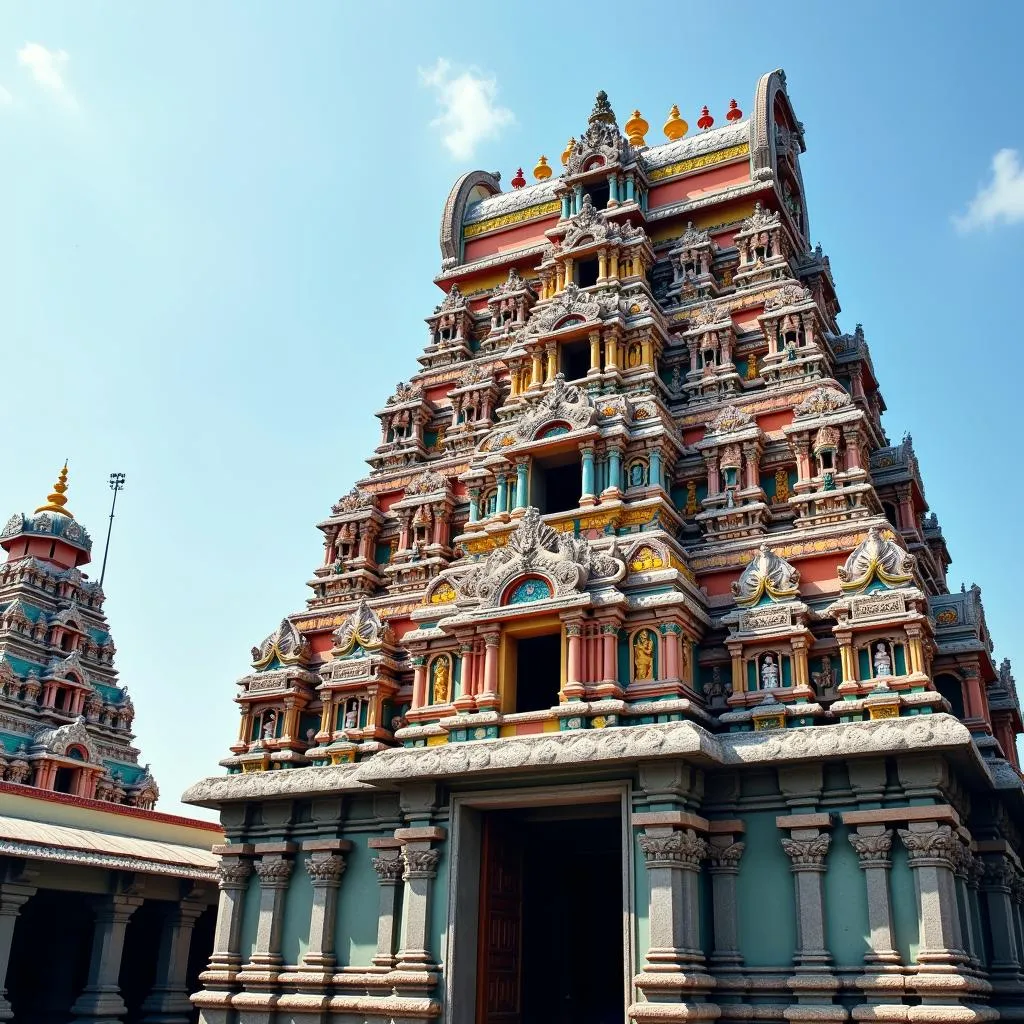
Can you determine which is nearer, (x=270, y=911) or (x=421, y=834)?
(x=421, y=834)

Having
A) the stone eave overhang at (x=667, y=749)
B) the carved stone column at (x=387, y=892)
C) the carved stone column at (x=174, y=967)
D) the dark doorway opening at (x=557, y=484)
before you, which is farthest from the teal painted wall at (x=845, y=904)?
the carved stone column at (x=174, y=967)

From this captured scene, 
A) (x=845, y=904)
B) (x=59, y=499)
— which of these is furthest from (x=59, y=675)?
(x=845, y=904)

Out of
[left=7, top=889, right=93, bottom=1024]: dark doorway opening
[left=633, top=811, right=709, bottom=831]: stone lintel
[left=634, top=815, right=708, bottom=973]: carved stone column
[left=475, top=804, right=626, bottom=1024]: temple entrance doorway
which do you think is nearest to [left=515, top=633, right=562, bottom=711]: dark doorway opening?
[left=475, top=804, right=626, bottom=1024]: temple entrance doorway

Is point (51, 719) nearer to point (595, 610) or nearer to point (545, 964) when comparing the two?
point (545, 964)

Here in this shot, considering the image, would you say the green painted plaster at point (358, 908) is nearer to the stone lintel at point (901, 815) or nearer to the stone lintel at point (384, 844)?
the stone lintel at point (384, 844)

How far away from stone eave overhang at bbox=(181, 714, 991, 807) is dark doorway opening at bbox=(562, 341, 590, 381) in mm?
9302

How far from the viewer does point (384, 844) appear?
17.8 metres

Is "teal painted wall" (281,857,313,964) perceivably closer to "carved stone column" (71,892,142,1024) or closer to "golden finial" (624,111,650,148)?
"carved stone column" (71,892,142,1024)

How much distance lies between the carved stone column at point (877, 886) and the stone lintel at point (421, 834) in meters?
6.21

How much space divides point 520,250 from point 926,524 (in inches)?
476

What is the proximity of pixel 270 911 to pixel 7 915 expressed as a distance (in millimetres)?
6269

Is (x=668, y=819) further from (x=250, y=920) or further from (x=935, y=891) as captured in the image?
(x=250, y=920)

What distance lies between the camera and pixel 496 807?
17203mm

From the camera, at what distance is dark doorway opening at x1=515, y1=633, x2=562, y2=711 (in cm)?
1975
